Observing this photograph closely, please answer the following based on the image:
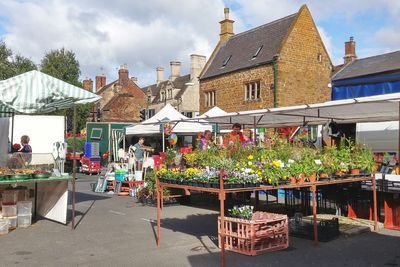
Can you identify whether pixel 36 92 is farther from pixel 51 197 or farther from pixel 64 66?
pixel 64 66

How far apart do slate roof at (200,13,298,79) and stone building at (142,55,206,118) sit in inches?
283

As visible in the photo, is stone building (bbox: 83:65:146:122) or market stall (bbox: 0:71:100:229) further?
stone building (bbox: 83:65:146:122)

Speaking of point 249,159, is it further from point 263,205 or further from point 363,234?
point 263,205

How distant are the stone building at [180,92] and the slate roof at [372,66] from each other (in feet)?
68.6

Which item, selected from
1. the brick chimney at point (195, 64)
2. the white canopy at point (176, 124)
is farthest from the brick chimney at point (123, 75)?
the white canopy at point (176, 124)

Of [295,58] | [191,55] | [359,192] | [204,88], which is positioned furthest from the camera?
[191,55]

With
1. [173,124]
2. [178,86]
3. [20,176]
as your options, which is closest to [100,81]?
[178,86]

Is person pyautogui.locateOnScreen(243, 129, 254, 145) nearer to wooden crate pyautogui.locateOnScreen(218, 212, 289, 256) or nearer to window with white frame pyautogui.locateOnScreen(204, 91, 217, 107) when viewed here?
wooden crate pyautogui.locateOnScreen(218, 212, 289, 256)

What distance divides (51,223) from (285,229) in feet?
17.2

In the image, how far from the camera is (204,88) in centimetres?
3419

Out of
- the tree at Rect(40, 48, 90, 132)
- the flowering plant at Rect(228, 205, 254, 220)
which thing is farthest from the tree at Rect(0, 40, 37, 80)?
the flowering plant at Rect(228, 205, 254, 220)

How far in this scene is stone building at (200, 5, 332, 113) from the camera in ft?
90.2

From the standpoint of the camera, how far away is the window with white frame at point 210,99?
109 feet

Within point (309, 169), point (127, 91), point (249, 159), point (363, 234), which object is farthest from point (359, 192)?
point (127, 91)
